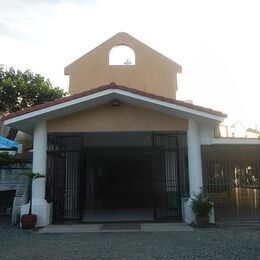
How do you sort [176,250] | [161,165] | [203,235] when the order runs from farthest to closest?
[161,165], [203,235], [176,250]

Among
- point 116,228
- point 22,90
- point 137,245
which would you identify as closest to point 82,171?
point 116,228

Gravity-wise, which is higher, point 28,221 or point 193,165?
point 193,165

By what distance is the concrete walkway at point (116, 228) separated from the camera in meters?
10.1

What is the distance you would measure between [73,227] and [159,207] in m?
3.65

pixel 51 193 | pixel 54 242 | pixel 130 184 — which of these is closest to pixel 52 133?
pixel 51 193

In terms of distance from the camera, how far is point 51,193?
12.0 metres

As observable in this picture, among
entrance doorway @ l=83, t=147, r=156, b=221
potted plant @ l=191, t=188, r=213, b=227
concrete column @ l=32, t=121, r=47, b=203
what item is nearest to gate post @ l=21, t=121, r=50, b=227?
concrete column @ l=32, t=121, r=47, b=203

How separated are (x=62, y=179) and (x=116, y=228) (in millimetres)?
3319

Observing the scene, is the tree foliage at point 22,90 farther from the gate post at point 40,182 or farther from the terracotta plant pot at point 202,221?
the terracotta plant pot at point 202,221

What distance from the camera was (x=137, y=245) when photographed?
317 inches

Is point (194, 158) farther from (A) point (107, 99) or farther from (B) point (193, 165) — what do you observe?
(A) point (107, 99)

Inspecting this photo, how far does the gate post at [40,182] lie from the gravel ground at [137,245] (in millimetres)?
922

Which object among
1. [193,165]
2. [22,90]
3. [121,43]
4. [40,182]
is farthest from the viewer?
[22,90]

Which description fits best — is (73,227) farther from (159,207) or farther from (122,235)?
(159,207)
